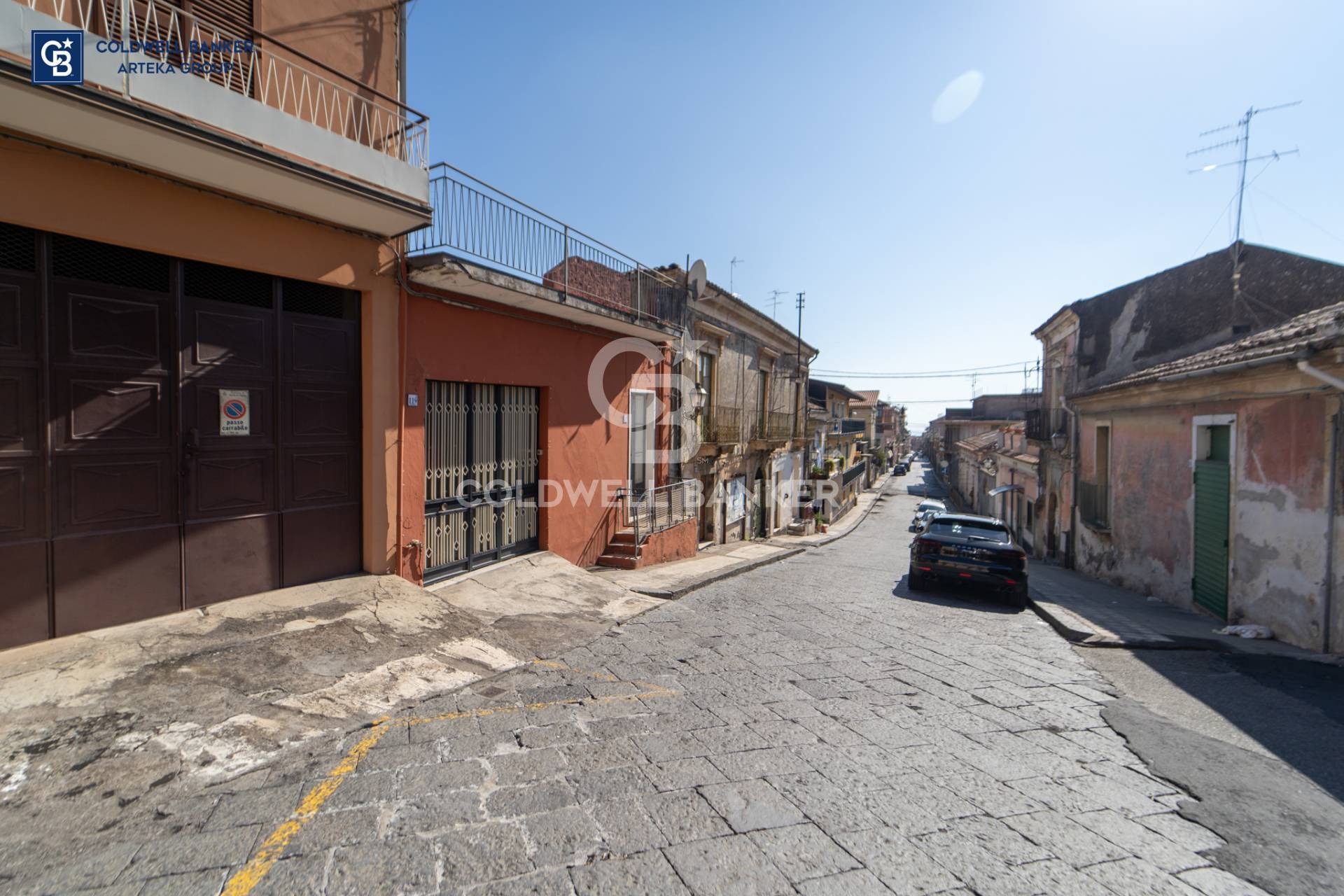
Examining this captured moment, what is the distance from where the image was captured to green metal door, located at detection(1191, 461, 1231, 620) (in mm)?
8305

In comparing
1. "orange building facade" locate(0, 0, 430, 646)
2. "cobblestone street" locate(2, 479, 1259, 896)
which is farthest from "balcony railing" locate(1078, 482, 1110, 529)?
"orange building facade" locate(0, 0, 430, 646)

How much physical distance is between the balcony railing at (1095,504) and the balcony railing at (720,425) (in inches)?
333

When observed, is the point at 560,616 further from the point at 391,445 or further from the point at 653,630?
the point at 391,445

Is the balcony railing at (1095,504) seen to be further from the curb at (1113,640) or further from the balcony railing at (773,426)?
the balcony railing at (773,426)

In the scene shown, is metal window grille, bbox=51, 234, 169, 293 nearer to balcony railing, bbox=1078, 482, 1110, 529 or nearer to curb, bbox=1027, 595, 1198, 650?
curb, bbox=1027, 595, 1198, 650

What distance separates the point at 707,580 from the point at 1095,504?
9.90 meters

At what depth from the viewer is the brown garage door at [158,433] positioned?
4.22 meters

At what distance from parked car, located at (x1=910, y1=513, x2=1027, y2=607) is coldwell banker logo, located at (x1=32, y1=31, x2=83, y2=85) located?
10.6 metres

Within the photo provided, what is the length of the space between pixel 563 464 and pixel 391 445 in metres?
3.26

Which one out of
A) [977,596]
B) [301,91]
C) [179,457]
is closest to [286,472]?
[179,457]

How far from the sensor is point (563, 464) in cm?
938

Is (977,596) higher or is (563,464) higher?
(563,464)

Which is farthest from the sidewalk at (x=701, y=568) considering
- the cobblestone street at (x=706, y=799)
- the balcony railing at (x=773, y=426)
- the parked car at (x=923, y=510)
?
the parked car at (x=923, y=510)

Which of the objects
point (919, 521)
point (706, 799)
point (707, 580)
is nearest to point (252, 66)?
point (706, 799)
